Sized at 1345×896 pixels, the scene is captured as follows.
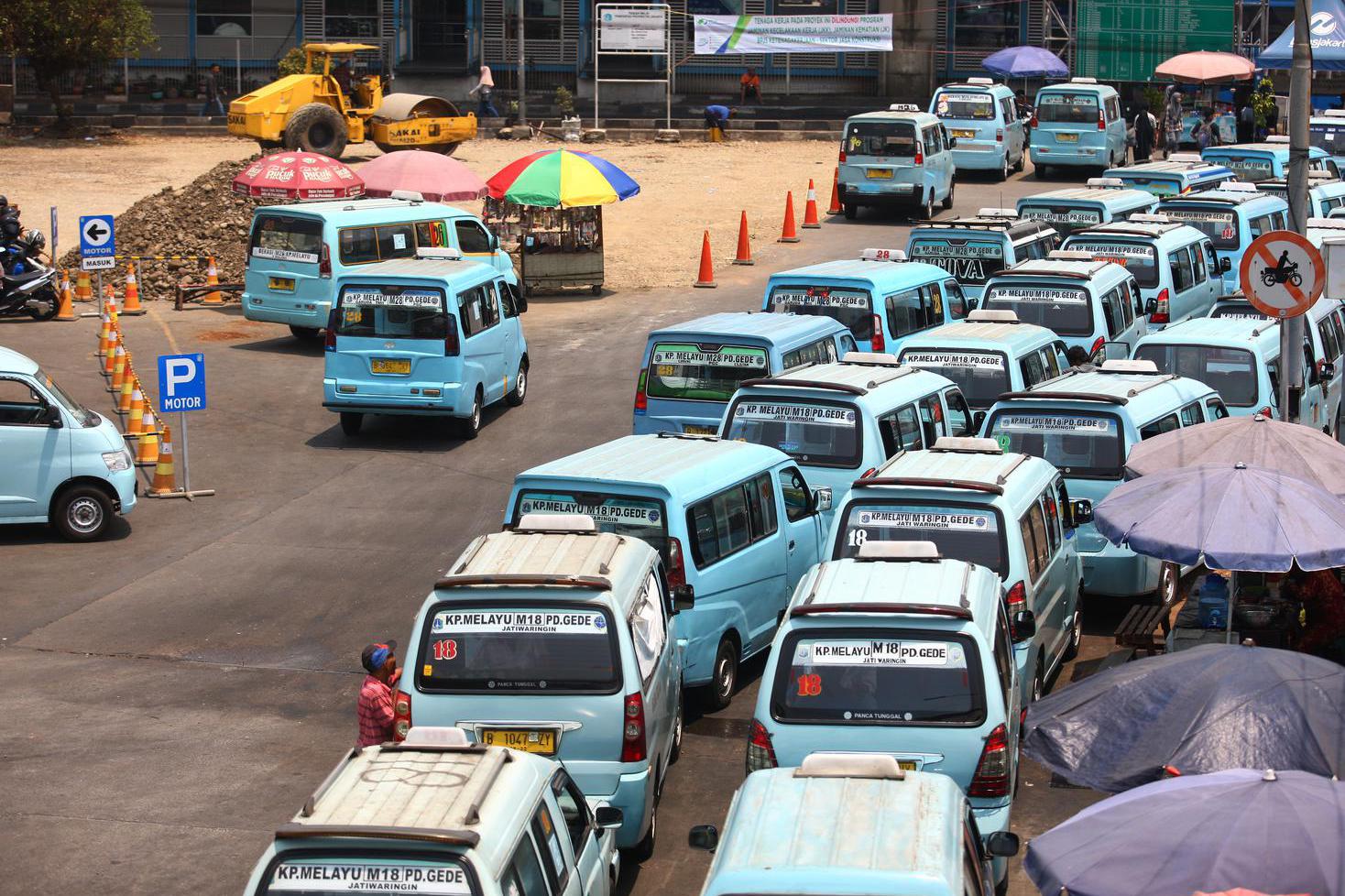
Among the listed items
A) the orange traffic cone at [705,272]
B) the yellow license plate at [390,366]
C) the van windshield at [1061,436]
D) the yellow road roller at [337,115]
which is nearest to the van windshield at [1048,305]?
the van windshield at [1061,436]

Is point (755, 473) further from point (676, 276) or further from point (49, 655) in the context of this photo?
point (676, 276)

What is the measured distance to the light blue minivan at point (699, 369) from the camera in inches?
659

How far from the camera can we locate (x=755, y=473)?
13016 mm

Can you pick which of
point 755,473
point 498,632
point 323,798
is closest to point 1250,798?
point 323,798

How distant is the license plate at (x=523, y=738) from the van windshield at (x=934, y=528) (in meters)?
2.86

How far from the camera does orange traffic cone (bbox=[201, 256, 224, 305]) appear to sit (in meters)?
29.3

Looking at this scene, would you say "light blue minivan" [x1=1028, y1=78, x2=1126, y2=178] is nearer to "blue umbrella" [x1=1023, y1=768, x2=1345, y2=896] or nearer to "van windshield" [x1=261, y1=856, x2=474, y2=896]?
"blue umbrella" [x1=1023, y1=768, x2=1345, y2=896]

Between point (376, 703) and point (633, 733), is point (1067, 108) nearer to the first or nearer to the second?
point (376, 703)

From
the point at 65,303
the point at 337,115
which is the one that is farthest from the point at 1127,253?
the point at 337,115

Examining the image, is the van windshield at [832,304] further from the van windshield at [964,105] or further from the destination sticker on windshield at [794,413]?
the van windshield at [964,105]

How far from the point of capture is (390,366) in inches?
793

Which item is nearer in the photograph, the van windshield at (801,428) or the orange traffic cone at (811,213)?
the van windshield at (801,428)

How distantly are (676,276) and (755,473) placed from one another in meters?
18.6

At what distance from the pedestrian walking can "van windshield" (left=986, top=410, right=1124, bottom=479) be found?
6123 millimetres
